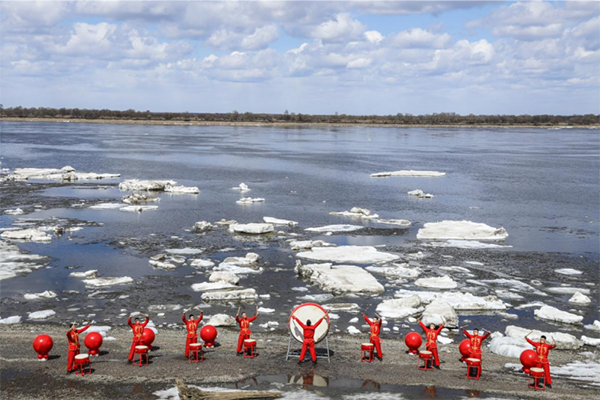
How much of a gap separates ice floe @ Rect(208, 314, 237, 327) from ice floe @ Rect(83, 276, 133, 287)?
6.11 meters

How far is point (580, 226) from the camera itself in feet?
124

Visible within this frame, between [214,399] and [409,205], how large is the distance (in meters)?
33.6

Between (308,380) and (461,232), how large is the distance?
21232mm

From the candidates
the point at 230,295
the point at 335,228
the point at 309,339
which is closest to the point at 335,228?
the point at 335,228

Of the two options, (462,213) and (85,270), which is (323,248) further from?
(462,213)

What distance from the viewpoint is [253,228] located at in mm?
34375

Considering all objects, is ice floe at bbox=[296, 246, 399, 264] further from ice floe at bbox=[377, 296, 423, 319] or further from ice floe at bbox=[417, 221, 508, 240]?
ice floe at bbox=[377, 296, 423, 319]

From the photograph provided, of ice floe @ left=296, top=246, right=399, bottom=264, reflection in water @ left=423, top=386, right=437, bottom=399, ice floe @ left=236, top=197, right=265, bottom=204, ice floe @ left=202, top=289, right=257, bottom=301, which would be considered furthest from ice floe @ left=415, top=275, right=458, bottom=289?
ice floe @ left=236, top=197, right=265, bottom=204

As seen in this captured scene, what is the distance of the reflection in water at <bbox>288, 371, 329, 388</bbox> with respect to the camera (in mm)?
14906

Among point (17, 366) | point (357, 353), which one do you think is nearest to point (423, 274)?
point (357, 353)

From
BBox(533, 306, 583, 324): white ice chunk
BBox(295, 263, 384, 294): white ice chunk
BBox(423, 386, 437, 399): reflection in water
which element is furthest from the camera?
BBox(295, 263, 384, 294): white ice chunk

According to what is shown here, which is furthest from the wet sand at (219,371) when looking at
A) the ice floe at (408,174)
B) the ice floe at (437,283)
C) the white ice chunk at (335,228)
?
the ice floe at (408,174)

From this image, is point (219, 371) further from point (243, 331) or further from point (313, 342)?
point (313, 342)

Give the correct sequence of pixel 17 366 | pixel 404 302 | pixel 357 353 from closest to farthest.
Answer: pixel 17 366
pixel 357 353
pixel 404 302
